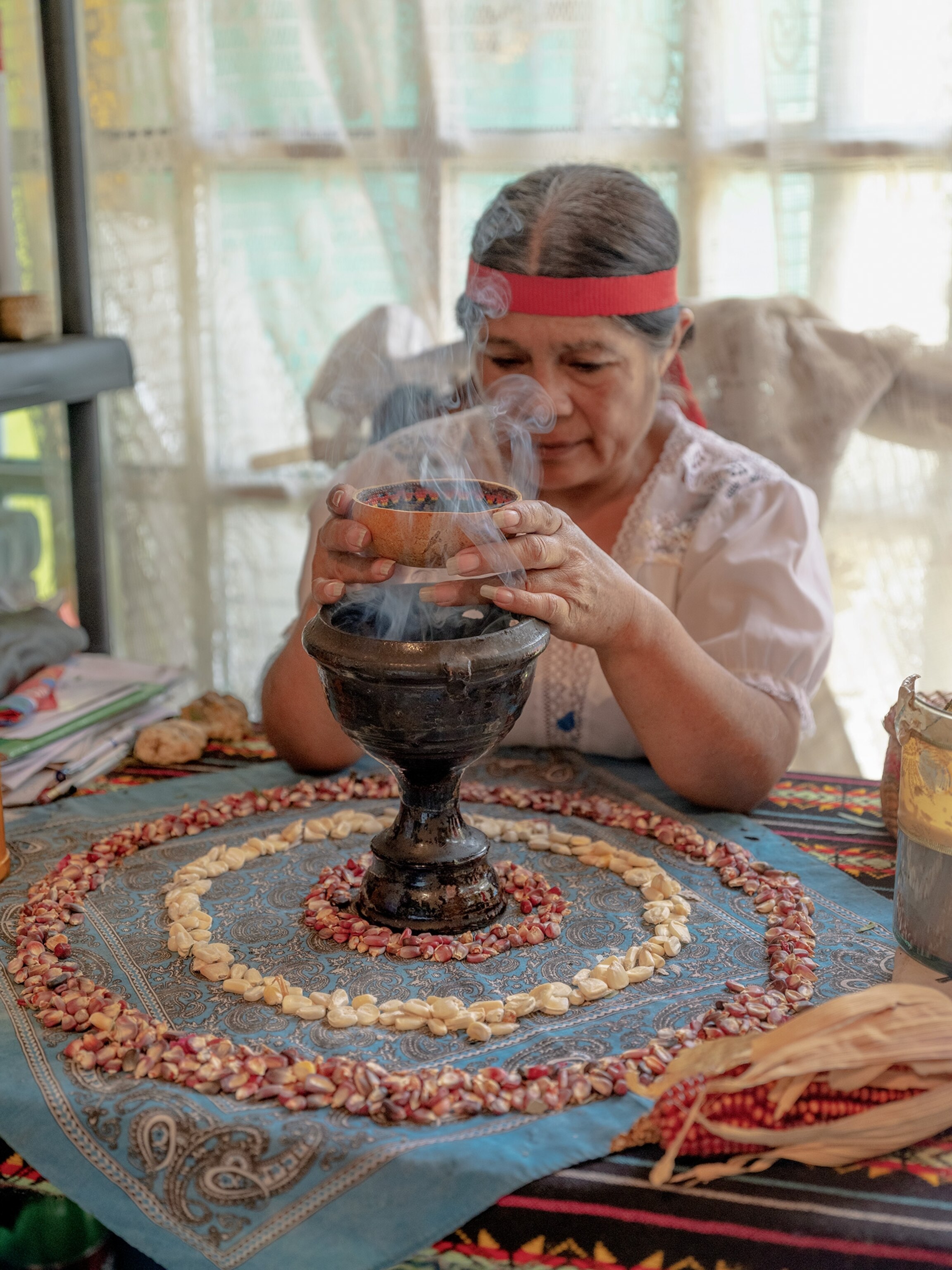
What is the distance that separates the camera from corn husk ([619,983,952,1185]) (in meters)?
1.03

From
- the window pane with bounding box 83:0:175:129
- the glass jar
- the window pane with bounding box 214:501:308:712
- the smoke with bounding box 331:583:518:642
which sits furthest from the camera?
the window pane with bounding box 214:501:308:712

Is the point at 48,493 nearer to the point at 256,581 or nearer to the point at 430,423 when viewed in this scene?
the point at 256,581

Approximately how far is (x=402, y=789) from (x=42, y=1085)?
51 centimetres

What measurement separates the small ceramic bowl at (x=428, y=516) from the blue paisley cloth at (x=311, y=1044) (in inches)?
17.9

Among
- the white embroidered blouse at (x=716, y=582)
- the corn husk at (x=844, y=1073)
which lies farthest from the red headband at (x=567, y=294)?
the corn husk at (x=844, y=1073)

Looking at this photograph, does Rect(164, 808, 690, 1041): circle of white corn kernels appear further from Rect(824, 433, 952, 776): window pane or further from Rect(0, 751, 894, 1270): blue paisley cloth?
Rect(824, 433, 952, 776): window pane

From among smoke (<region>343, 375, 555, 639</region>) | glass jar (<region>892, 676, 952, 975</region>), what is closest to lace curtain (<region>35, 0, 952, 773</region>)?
smoke (<region>343, 375, 555, 639</region>)

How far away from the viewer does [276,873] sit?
5.14ft

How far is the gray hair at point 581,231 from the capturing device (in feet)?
6.08

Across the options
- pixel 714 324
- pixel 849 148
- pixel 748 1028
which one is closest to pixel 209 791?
pixel 748 1028

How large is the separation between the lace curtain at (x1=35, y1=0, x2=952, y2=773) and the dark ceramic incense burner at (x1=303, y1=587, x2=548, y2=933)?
168cm

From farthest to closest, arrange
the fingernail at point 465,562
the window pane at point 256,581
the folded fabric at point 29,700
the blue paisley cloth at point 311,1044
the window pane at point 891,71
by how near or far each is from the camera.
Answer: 1. the window pane at point 256,581
2. the window pane at point 891,71
3. the folded fabric at point 29,700
4. the fingernail at point 465,562
5. the blue paisley cloth at point 311,1044

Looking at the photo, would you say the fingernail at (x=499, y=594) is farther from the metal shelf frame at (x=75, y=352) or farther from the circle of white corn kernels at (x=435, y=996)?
the metal shelf frame at (x=75, y=352)

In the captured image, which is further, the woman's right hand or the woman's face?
the woman's face
